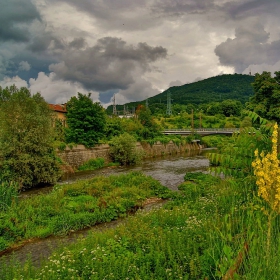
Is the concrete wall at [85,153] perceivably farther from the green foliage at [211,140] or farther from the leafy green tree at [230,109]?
the leafy green tree at [230,109]

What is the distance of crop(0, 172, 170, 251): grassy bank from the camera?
12336 millimetres

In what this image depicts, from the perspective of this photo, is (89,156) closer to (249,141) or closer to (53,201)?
(53,201)

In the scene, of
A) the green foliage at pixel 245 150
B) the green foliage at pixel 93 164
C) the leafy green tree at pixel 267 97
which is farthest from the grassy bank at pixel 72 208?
the green foliage at pixel 93 164

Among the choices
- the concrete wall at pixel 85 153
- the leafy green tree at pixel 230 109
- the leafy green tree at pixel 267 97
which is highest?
the leafy green tree at pixel 230 109

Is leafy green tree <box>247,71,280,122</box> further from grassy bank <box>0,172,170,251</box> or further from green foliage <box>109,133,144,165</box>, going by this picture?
green foliage <box>109,133,144,165</box>

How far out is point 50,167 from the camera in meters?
23.9

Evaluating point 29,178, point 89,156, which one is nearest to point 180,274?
point 29,178

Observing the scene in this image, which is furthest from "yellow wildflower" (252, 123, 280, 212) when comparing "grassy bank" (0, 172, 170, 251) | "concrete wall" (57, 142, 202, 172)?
"concrete wall" (57, 142, 202, 172)

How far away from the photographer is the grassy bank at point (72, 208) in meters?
12.3

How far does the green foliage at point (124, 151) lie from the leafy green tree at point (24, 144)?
1433 cm

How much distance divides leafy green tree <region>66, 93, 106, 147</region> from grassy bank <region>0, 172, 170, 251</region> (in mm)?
17683

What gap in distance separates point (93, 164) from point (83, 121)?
606cm

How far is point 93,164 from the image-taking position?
35688 mm

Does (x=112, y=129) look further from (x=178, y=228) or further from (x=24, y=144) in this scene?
(x=178, y=228)
